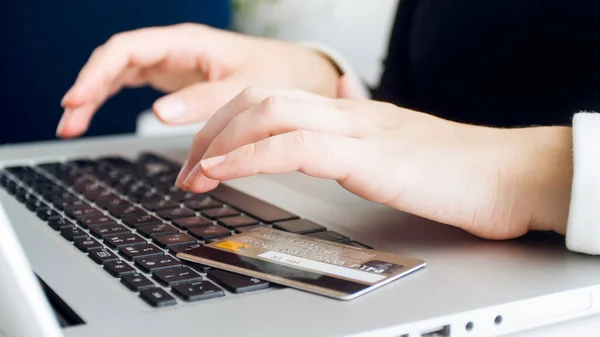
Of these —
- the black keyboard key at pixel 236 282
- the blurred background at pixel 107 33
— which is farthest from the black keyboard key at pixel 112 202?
the blurred background at pixel 107 33

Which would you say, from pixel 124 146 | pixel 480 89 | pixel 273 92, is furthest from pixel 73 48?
pixel 273 92

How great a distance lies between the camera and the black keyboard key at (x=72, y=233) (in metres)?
0.51

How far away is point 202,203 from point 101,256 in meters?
0.16

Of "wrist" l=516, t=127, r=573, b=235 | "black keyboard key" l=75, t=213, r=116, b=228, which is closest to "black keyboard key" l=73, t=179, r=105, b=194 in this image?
"black keyboard key" l=75, t=213, r=116, b=228

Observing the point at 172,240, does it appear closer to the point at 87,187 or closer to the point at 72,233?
the point at 72,233

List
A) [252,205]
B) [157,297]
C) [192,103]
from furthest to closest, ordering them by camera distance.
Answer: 1. [192,103]
2. [252,205]
3. [157,297]

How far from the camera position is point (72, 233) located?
1.70 feet

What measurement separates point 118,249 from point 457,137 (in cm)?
25

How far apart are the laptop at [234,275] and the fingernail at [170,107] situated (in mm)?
67

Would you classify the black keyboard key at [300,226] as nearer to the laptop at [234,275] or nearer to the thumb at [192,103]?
the laptop at [234,275]

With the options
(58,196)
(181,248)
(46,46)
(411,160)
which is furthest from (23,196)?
(46,46)

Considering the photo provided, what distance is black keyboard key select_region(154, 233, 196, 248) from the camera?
49 cm

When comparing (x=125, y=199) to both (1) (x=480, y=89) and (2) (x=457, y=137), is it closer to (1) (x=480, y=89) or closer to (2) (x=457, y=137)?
(2) (x=457, y=137)

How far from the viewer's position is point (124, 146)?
888mm
